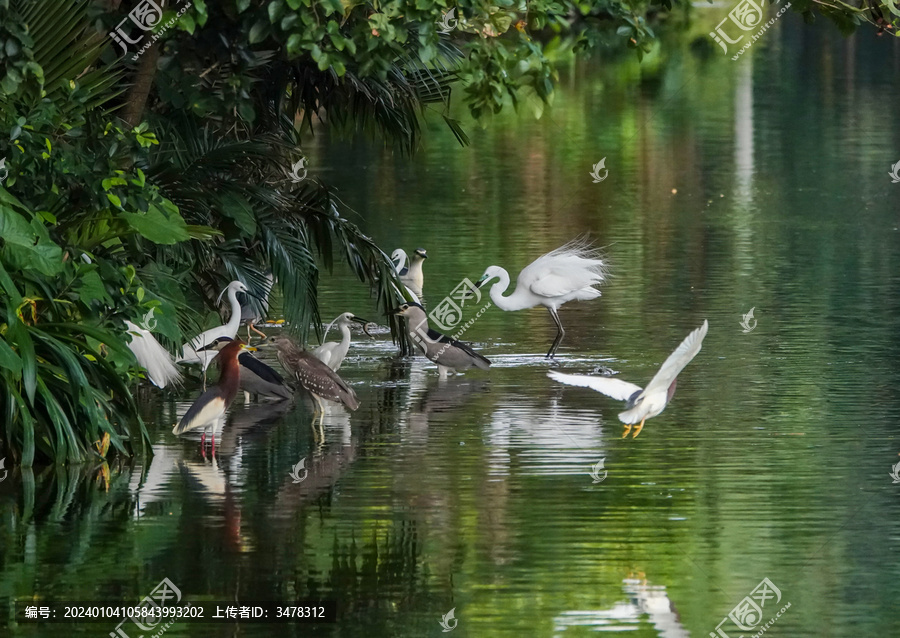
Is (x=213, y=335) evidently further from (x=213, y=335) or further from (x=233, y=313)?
(x=233, y=313)

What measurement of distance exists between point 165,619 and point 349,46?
3011mm

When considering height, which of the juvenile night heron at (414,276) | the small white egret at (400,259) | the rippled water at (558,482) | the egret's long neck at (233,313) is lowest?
the rippled water at (558,482)

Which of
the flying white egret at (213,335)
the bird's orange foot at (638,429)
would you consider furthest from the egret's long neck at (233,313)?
the bird's orange foot at (638,429)

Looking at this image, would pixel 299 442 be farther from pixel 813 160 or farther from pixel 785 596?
pixel 813 160

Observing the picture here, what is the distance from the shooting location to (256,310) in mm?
12531

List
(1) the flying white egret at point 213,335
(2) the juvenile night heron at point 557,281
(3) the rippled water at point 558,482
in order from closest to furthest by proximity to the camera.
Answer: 1. (3) the rippled water at point 558,482
2. (1) the flying white egret at point 213,335
3. (2) the juvenile night heron at point 557,281

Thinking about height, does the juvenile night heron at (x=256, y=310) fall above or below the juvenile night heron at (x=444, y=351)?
above

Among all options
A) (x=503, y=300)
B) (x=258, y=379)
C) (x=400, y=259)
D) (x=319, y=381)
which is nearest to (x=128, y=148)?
(x=319, y=381)

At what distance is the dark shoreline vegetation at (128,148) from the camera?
8859mm

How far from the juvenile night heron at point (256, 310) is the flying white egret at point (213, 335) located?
0.84 ft

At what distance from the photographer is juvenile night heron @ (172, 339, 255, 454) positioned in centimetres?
977

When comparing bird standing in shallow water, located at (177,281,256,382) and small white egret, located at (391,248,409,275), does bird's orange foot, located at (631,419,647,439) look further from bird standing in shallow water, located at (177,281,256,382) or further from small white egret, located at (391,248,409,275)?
small white egret, located at (391,248,409,275)

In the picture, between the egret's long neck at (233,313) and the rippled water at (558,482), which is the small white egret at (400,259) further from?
the egret's long neck at (233,313)

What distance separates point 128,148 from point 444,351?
123 inches
